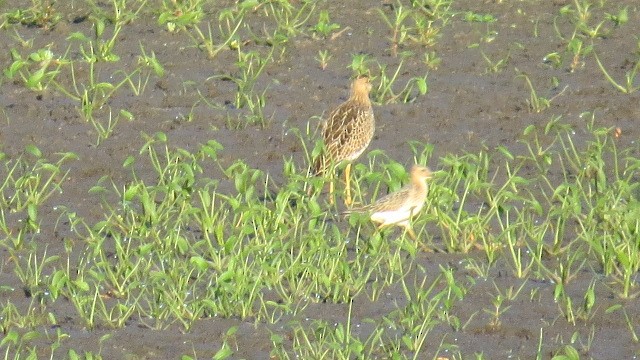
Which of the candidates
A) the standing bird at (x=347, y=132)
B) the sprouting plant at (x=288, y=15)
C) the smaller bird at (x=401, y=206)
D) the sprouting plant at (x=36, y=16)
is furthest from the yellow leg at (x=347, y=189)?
the sprouting plant at (x=36, y=16)

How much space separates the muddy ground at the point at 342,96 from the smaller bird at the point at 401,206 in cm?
29

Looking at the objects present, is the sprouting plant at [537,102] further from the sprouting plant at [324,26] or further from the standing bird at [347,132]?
the sprouting plant at [324,26]

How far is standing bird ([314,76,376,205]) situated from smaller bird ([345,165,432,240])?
71cm

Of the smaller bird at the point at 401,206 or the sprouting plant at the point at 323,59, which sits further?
the sprouting plant at the point at 323,59

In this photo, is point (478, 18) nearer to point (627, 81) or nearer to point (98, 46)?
point (627, 81)

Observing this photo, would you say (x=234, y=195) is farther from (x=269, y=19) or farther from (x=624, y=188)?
(x=269, y=19)

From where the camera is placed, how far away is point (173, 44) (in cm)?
1270

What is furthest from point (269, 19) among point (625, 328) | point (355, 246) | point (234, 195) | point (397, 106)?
point (625, 328)

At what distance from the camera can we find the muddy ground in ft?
35.0

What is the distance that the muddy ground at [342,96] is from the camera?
1066cm

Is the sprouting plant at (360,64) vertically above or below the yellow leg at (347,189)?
below

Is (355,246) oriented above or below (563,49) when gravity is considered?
above

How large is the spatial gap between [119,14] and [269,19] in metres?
1.13

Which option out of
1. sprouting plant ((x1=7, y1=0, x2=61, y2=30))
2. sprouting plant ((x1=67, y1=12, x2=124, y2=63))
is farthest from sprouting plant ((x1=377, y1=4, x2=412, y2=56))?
sprouting plant ((x1=7, y1=0, x2=61, y2=30))
